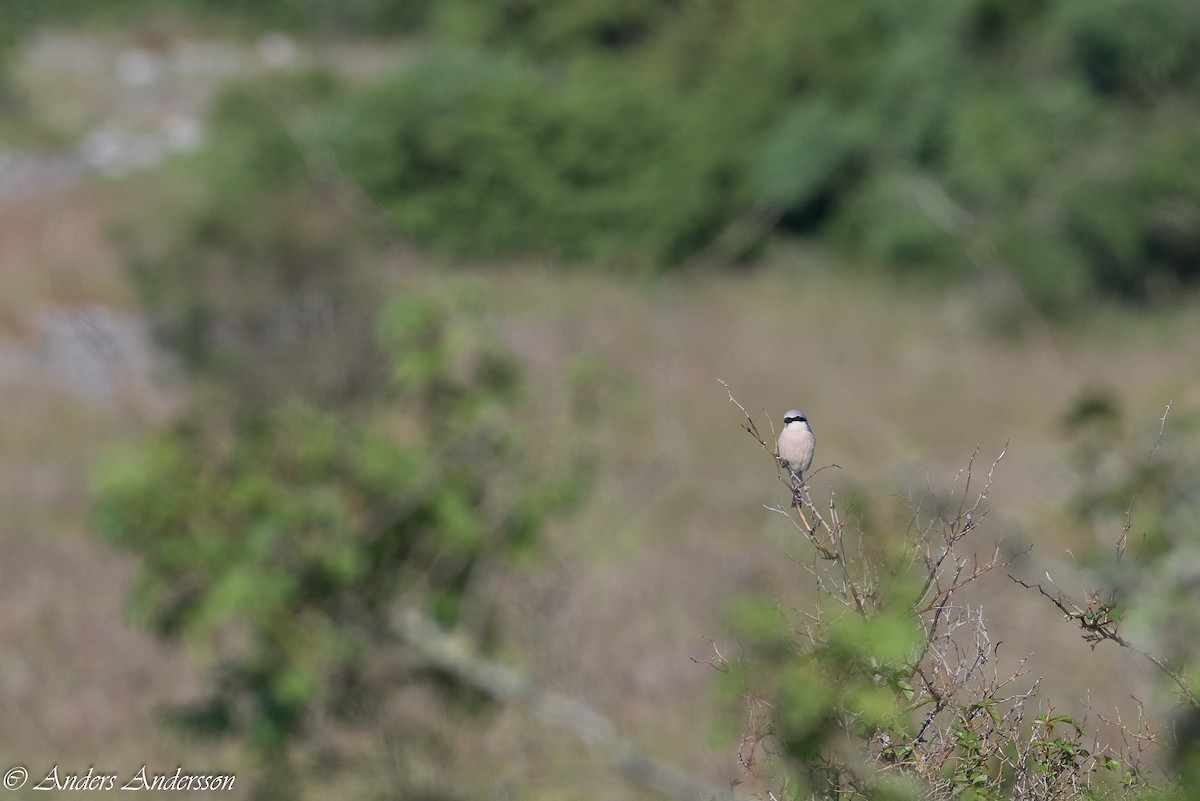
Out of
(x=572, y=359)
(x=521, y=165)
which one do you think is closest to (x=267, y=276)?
(x=572, y=359)

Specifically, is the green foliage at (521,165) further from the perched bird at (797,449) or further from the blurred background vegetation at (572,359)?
the perched bird at (797,449)

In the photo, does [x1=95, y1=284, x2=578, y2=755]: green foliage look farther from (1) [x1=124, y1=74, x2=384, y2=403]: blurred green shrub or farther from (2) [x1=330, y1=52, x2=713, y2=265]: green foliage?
(2) [x1=330, y1=52, x2=713, y2=265]: green foliage

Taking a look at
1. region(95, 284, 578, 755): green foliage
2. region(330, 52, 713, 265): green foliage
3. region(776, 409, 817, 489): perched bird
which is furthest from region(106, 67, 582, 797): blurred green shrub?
region(330, 52, 713, 265): green foliage

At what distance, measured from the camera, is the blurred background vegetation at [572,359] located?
4.12m

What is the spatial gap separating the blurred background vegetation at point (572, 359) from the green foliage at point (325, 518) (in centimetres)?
1

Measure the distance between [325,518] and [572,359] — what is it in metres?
1.17

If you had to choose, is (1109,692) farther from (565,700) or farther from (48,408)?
(48,408)

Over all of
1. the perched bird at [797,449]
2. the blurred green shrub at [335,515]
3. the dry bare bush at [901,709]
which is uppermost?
the perched bird at [797,449]

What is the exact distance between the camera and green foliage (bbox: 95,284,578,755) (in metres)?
4.04

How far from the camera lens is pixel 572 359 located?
4.91m

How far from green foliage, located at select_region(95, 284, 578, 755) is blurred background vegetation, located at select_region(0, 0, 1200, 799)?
14 mm

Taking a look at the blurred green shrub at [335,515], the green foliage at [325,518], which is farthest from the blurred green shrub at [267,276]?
the green foliage at [325,518]

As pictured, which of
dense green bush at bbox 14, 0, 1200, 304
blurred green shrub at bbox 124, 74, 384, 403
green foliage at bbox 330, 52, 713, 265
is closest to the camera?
blurred green shrub at bbox 124, 74, 384, 403

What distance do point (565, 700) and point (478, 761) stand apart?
1267 millimetres
